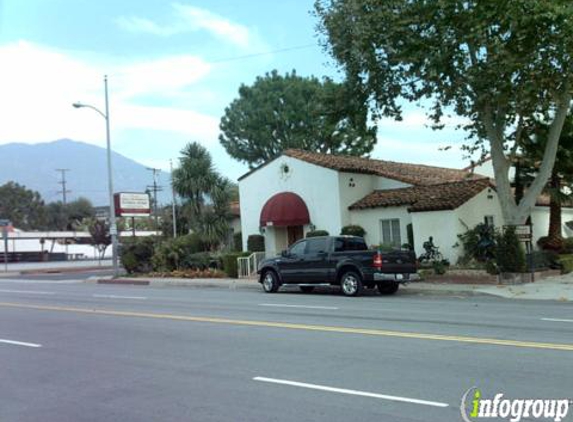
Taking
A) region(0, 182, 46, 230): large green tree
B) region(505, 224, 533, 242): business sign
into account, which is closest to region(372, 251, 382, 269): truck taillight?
region(505, 224, 533, 242): business sign

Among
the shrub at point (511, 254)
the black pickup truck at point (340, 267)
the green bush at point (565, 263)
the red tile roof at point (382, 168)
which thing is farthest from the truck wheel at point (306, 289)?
the green bush at point (565, 263)

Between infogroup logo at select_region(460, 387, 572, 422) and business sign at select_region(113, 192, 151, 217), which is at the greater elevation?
business sign at select_region(113, 192, 151, 217)

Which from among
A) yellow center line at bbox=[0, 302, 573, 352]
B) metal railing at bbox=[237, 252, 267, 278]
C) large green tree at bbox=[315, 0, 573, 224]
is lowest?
yellow center line at bbox=[0, 302, 573, 352]

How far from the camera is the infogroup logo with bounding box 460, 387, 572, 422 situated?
598 centimetres

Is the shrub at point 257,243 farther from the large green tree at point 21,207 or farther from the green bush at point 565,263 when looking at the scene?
the large green tree at point 21,207

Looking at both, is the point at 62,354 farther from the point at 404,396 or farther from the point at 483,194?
the point at 483,194

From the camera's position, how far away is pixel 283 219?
100 ft

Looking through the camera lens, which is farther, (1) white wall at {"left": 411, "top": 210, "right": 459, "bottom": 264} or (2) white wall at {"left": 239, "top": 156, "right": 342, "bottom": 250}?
(2) white wall at {"left": 239, "top": 156, "right": 342, "bottom": 250}

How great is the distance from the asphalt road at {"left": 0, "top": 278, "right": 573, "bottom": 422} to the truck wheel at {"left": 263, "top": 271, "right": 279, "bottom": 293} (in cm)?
635

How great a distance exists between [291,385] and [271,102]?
49867mm

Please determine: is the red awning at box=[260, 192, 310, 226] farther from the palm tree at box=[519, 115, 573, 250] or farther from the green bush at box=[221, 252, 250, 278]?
the palm tree at box=[519, 115, 573, 250]

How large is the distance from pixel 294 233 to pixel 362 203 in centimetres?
421

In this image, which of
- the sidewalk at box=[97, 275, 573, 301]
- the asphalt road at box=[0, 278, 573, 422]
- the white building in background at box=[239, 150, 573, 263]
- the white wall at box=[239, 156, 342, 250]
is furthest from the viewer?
the white wall at box=[239, 156, 342, 250]

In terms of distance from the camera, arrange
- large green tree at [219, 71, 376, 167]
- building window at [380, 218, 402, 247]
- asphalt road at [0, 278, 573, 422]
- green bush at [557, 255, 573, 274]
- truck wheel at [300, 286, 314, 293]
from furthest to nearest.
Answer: large green tree at [219, 71, 376, 167] → building window at [380, 218, 402, 247] → green bush at [557, 255, 573, 274] → truck wheel at [300, 286, 314, 293] → asphalt road at [0, 278, 573, 422]
